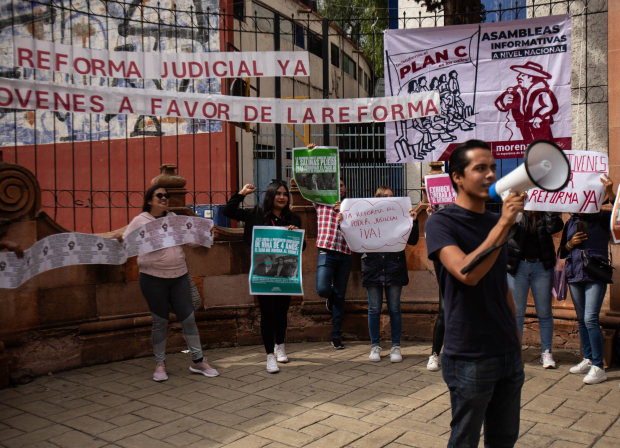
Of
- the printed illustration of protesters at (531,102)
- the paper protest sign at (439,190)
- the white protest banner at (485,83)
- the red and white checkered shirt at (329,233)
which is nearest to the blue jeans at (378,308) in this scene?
the red and white checkered shirt at (329,233)

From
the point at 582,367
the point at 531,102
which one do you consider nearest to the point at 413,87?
the point at 531,102

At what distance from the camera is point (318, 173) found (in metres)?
6.81

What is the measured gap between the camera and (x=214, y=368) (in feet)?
19.8

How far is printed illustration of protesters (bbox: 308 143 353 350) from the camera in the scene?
6707 mm

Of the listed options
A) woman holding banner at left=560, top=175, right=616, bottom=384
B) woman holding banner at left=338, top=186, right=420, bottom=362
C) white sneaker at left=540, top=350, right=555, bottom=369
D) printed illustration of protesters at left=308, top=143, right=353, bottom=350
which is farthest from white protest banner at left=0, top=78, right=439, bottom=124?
white sneaker at left=540, top=350, right=555, bottom=369

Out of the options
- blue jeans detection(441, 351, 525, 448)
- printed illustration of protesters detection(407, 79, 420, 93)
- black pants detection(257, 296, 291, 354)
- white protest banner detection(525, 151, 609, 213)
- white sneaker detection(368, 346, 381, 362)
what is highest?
printed illustration of protesters detection(407, 79, 420, 93)

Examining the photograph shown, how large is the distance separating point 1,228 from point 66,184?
11866 millimetres

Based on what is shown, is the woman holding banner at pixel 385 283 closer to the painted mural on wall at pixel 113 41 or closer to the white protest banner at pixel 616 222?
the white protest banner at pixel 616 222

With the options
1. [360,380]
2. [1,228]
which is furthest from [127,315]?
[360,380]

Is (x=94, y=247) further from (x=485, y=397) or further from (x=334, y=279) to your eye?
(x=485, y=397)

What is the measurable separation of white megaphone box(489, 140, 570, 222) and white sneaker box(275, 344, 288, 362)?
426cm

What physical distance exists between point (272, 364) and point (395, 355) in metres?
1.39

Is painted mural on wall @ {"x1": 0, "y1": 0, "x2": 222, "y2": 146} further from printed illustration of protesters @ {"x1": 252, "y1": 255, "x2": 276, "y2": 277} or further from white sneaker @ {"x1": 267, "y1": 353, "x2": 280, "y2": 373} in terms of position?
white sneaker @ {"x1": 267, "y1": 353, "x2": 280, "y2": 373}

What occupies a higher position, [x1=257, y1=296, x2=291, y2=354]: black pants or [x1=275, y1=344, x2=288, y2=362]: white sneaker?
[x1=257, y1=296, x2=291, y2=354]: black pants
